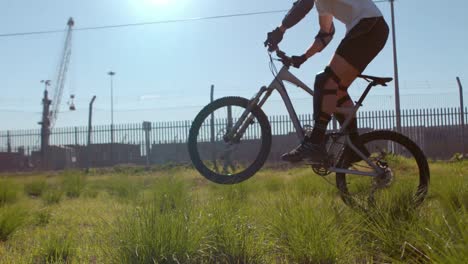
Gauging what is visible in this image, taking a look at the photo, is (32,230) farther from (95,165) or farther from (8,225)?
(95,165)

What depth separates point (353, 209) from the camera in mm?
3494

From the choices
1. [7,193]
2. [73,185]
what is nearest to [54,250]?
[7,193]

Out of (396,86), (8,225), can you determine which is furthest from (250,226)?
(396,86)

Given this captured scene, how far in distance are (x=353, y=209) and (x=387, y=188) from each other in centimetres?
53

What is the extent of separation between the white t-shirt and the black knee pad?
0.37 meters

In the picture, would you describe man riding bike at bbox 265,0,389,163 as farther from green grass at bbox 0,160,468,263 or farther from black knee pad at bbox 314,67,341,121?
green grass at bbox 0,160,468,263

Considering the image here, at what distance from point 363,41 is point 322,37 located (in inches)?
20.9

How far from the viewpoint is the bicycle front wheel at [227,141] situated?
4125 mm

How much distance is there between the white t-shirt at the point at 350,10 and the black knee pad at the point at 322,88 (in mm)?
370

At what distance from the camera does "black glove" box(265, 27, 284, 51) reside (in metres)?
4.00

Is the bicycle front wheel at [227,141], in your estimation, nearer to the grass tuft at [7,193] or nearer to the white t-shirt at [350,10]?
the white t-shirt at [350,10]

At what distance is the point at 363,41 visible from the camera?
368 cm

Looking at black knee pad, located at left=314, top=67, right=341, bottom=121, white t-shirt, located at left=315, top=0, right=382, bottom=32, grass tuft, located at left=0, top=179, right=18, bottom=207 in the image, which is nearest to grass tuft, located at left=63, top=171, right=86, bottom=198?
grass tuft, located at left=0, top=179, right=18, bottom=207

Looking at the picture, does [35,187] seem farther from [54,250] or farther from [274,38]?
[274,38]
